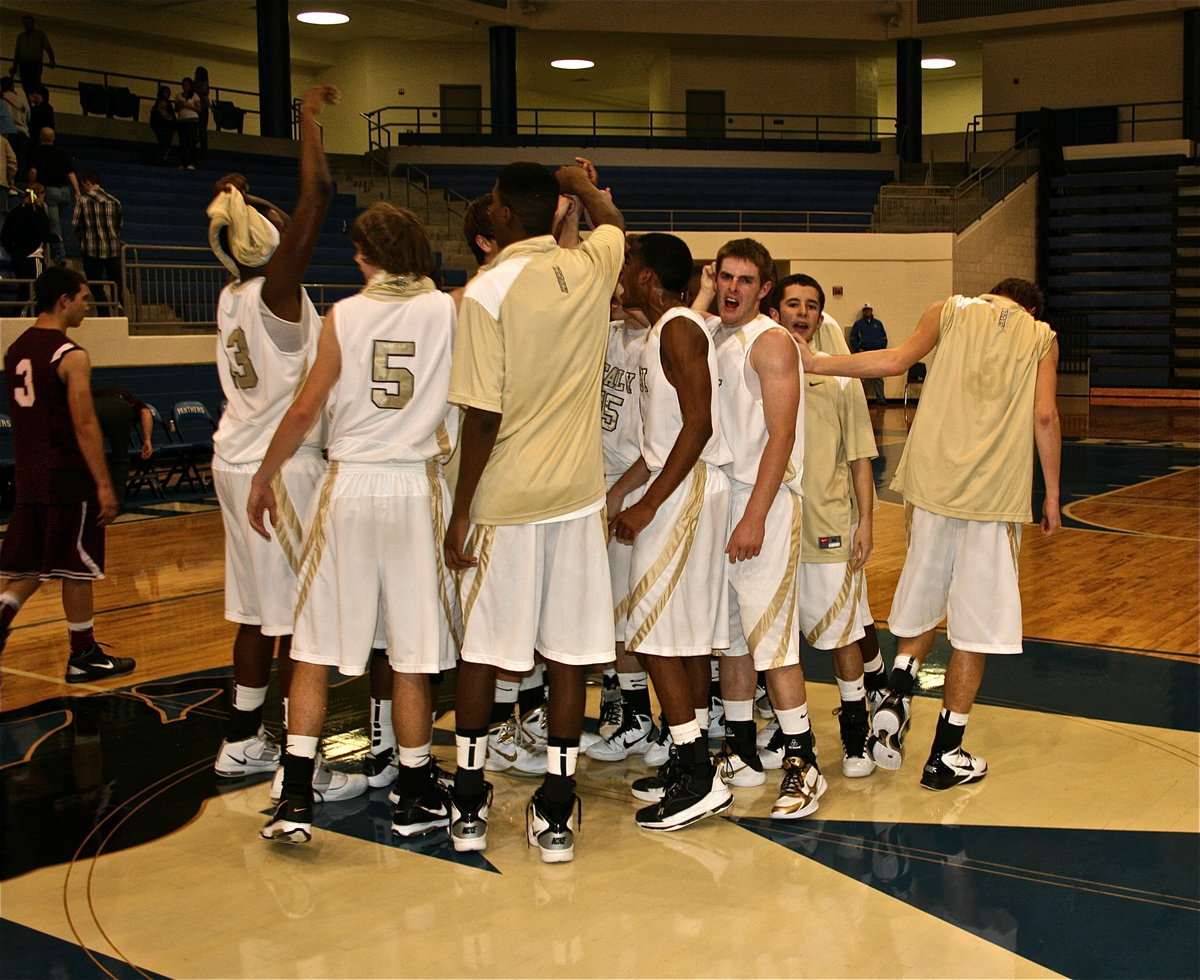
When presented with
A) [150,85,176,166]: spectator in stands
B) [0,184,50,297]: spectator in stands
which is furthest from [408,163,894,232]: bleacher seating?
[0,184,50,297]: spectator in stands

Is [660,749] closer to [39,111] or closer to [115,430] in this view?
[115,430]

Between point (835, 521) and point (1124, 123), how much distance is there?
2392 centimetres

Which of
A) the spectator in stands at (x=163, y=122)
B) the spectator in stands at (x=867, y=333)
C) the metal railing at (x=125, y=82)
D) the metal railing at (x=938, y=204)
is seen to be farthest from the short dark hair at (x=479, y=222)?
the metal railing at (x=125, y=82)

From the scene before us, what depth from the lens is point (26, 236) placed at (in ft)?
→ 41.6

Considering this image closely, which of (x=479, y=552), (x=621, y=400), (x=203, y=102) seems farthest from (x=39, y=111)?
(x=479, y=552)

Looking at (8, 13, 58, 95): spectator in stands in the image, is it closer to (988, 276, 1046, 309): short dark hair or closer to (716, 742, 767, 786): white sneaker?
(988, 276, 1046, 309): short dark hair

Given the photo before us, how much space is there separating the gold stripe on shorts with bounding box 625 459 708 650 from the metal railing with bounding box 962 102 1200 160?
23582 millimetres

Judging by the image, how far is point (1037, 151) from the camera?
24359 millimetres

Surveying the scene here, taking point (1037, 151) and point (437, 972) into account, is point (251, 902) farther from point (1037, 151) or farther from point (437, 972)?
point (1037, 151)


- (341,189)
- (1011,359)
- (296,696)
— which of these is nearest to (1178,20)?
(341,189)

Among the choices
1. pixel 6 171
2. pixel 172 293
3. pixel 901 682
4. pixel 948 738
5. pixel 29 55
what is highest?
pixel 29 55

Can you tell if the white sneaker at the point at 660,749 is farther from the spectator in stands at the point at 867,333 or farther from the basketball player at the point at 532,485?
the spectator in stands at the point at 867,333

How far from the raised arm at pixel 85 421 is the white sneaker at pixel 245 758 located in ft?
5.06

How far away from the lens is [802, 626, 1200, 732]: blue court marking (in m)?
5.04
